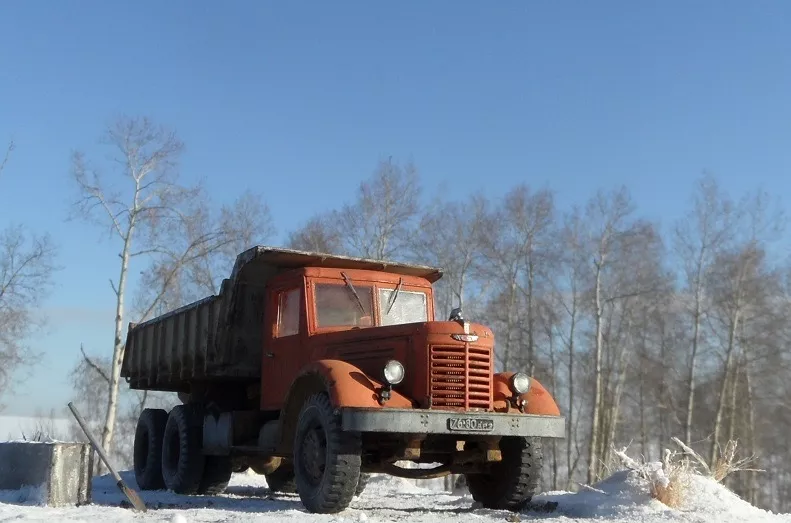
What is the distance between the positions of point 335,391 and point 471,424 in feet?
4.64

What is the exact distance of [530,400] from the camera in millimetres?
9398

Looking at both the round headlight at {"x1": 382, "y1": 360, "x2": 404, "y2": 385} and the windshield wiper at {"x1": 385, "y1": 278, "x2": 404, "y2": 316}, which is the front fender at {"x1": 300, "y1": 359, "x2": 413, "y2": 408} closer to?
the round headlight at {"x1": 382, "y1": 360, "x2": 404, "y2": 385}

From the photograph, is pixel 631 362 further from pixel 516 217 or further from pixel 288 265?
pixel 288 265

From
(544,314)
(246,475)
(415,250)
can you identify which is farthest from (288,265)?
(544,314)

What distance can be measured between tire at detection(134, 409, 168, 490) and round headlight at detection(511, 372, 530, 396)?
6499 millimetres

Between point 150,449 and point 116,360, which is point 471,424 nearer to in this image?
point 150,449

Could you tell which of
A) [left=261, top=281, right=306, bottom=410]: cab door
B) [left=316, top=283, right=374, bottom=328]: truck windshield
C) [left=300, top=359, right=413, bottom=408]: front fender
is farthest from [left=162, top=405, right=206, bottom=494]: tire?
[left=300, top=359, right=413, bottom=408]: front fender

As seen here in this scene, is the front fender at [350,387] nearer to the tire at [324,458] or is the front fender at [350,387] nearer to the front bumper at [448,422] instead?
the front bumper at [448,422]

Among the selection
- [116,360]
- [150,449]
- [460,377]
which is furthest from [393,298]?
[116,360]

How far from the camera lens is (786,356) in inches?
1187

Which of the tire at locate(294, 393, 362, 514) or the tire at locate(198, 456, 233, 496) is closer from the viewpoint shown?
the tire at locate(294, 393, 362, 514)

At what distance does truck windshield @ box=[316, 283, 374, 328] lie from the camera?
10.1 m

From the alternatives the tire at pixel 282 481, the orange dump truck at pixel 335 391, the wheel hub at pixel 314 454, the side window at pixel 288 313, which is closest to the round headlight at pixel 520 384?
the orange dump truck at pixel 335 391

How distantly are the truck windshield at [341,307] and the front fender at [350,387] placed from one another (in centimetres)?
137
